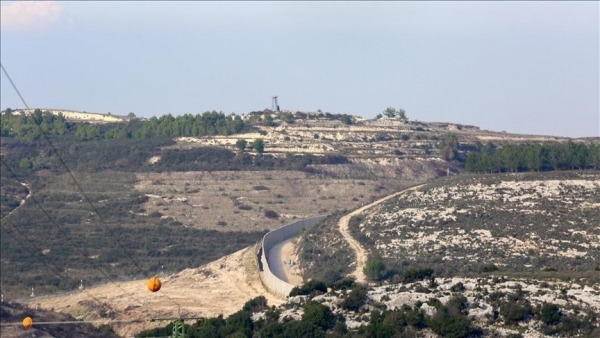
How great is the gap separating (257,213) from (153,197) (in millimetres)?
10956

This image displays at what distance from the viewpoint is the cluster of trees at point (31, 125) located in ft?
475

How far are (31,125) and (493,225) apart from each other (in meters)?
81.6

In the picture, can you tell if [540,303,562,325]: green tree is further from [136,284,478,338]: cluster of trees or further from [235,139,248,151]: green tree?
[235,139,248,151]: green tree

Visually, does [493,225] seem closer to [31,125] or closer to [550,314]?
[550,314]

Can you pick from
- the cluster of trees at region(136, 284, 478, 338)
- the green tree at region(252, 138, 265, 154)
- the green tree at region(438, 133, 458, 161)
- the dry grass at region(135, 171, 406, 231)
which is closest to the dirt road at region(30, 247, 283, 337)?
the cluster of trees at region(136, 284, 478, 338)

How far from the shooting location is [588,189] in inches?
3179

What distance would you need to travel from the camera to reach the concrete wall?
69562mm

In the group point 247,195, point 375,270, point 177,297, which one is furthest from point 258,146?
point 375,270

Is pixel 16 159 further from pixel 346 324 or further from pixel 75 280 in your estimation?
pixel 346 324

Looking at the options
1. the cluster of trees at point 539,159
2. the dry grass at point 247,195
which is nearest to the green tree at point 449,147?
the dry grass at point 247,195

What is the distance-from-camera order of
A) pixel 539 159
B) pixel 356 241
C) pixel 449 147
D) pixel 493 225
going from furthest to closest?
pixel 449 147, pixel 539 159, pixel 356 241, pixel 493 225

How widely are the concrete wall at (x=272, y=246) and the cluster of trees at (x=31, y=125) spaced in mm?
51583

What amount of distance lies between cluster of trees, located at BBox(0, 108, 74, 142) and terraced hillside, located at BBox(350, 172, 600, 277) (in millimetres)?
63342

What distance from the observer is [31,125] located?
147750mm
